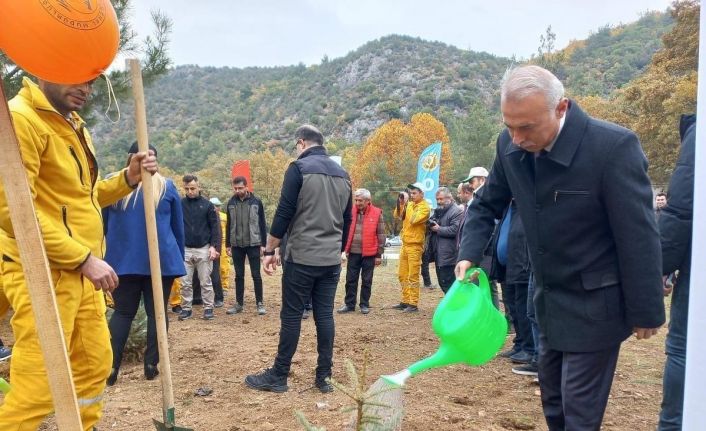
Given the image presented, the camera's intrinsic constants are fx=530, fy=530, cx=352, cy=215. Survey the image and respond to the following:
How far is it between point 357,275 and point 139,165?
568 cm

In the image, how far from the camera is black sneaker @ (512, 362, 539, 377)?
4629mm

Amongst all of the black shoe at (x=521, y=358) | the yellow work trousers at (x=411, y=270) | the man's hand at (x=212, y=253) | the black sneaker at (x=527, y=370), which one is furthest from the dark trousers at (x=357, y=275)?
the black sneaker at (x=527, y=370)

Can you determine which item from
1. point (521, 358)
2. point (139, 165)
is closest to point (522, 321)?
point (521, 358)

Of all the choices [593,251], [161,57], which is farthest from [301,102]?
[593,251]

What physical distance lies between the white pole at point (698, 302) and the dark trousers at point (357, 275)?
693 cm

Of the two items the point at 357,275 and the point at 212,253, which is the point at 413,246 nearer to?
the point at 357,275

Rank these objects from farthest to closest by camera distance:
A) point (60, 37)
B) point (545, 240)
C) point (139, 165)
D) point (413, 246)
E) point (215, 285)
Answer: point (215, 285), point (413, 246), point (139, 165), point (545, 240), point (60, 37)

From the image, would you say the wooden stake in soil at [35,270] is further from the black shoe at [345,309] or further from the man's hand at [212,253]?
the black shoe at [345,309]

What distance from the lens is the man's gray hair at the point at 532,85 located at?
6.46ft

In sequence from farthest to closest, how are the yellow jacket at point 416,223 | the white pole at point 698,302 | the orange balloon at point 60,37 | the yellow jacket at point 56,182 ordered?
the yellow jacket at point 416,223 < the yellow jacket at point 56,182 < the orange balloon at point 60,37 < the white pole at point 698,302

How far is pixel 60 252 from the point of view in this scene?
216 cm

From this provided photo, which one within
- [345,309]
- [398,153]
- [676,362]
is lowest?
[345,309]

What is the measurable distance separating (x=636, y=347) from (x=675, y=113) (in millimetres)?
15854

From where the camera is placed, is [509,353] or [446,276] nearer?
[509,353]
